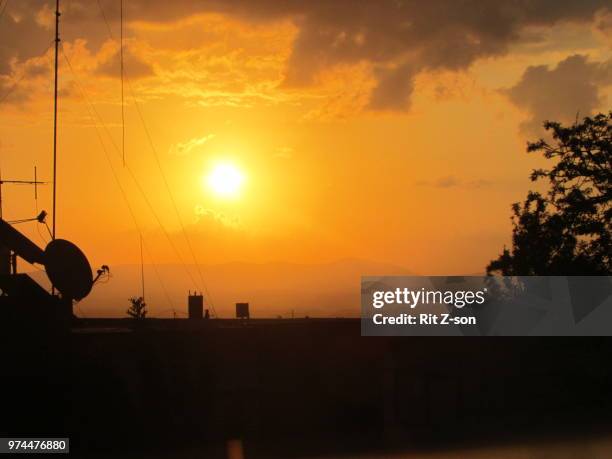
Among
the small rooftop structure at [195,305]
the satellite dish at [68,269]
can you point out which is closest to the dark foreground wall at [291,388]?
the satellite dish at [68,269]

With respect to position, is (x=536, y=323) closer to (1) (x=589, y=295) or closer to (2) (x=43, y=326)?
(1) (x=589, y=295)

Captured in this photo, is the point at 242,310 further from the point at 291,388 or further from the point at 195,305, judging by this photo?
the point at 291,388

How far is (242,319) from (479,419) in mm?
15838

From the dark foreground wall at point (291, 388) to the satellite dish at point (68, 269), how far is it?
5.84 feet

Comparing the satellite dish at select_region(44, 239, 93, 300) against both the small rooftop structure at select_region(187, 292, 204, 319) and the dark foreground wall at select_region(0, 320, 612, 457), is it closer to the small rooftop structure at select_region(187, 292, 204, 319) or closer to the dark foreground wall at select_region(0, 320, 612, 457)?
the dark foreground wall at select_region(0, 320, 612, 457)

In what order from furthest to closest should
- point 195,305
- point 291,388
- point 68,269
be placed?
point 195,305
point 291,388
point 68,269

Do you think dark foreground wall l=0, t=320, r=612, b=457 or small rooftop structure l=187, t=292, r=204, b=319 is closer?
dark foreground wall l=0, t=320, r=612, b=457

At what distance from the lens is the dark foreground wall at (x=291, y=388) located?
33.0 metres

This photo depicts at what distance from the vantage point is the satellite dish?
107ft

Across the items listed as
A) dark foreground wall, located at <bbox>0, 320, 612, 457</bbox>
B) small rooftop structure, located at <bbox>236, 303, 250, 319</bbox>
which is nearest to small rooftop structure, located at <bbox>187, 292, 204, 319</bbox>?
small rooftop structure, located at <bbox>236, 303, 250, 319</bbox>

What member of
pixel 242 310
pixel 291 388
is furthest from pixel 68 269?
pixel 242 310

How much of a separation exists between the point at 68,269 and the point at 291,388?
10680mm

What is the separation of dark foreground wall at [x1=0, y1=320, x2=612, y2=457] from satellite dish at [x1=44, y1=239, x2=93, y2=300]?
70.1 inches

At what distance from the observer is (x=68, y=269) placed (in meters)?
32.9
